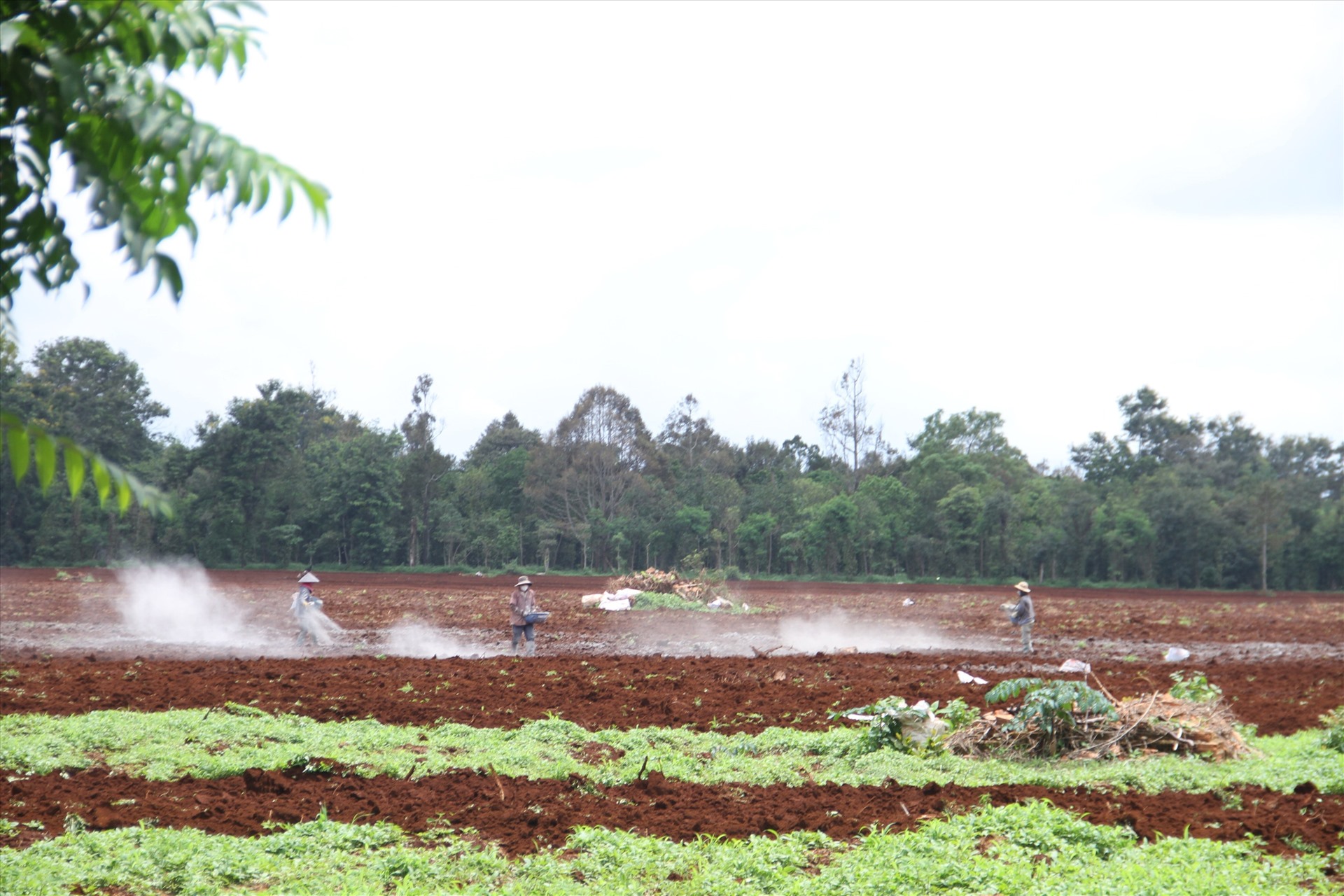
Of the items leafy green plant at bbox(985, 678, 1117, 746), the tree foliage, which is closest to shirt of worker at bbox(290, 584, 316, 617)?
leafy green plant at bbox(985, 678, 1117, 746)

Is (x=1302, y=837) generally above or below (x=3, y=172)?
below

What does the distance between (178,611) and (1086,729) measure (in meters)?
27.2

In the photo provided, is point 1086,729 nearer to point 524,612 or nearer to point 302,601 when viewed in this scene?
point 524,612

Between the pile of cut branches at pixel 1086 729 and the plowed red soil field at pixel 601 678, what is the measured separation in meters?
1.51

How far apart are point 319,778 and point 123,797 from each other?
150cm

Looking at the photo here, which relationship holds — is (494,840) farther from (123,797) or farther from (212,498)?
(212,498)

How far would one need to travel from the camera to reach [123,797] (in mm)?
7762

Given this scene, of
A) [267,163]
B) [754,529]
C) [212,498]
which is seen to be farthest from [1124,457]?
[267,163]

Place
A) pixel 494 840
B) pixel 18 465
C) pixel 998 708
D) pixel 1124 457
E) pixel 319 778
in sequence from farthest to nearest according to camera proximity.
→ 1. pixel 1124 457
2. pixel 998 708
3. pixel 319 778
4. pixel 494 840
5. pixel 18 465

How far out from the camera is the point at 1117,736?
10.0 m

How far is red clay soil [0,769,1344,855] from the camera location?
7.16 meters

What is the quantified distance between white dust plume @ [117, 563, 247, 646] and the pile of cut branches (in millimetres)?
17303

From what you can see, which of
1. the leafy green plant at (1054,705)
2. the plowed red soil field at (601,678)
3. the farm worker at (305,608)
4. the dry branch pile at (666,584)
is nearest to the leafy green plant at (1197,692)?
the plowed red soil field at (601,678)

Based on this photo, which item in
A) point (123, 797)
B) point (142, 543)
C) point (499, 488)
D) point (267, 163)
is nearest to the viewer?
point (267, 163)
